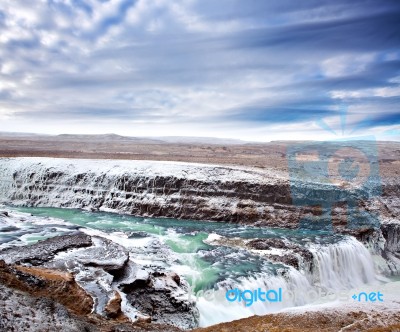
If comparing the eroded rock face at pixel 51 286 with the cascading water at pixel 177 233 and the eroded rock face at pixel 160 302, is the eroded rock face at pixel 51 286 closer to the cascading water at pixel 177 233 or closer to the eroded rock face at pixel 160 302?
the eroded rock face at pixel 160 302

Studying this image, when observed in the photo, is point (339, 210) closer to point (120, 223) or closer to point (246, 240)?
point (246, 240)

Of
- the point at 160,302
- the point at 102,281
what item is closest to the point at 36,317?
the point at 102,281

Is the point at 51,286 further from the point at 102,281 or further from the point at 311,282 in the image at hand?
the point at 311,282

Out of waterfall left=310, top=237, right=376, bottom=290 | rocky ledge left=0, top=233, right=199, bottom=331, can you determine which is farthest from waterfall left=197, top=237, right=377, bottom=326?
rocky ledge left=0, top=233, right=199, bottom=331

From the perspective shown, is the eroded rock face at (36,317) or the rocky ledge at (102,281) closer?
the eroded rock face at (36,317)

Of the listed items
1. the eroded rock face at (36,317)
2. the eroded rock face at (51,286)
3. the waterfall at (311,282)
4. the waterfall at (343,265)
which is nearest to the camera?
the eroded rock face at (36,317)

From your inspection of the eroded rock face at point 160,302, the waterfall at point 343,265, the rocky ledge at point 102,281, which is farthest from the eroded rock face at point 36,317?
the waterfall at point 343,265

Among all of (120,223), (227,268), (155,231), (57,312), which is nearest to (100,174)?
(120,223)

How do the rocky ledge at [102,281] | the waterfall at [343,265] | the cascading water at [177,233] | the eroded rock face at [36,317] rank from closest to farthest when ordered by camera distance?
the eroded rock face at [36,317], the rocky ledge at [102,281], the cascading water at [177,233], the waterfall at [343,265]

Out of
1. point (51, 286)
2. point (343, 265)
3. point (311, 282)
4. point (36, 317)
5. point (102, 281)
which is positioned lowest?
point (311, 282)

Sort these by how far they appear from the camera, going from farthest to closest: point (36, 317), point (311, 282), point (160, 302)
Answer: point (311, 282)
point (160, 302)
point (36, 317)

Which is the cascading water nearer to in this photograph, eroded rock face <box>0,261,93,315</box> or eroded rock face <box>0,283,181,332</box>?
eroded rock face <box>0,261,93,315</box>

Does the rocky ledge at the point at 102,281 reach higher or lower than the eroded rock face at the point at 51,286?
lower

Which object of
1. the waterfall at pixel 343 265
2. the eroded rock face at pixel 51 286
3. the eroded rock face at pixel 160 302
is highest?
the eroded rock face at pixel 51 286
